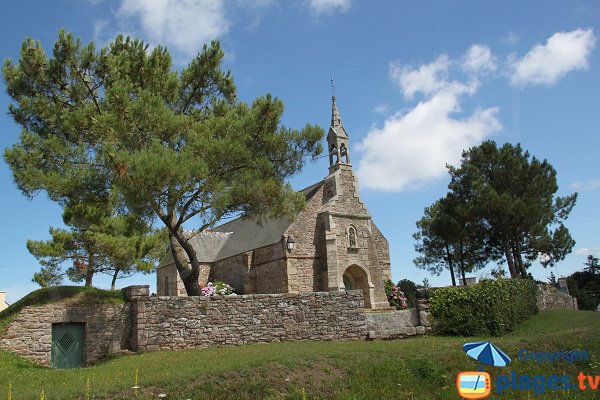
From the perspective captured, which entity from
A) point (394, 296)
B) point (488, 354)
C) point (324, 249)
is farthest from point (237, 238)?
point (488, 354)

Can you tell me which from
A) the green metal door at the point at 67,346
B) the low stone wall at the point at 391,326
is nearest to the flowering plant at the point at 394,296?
the low stone wall at the point at 391,326

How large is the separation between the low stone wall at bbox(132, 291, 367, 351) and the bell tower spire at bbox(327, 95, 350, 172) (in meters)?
13.8

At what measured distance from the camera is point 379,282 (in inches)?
1018

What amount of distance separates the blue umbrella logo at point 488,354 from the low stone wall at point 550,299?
19.8 metres

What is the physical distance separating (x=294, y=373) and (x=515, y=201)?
20.5 m

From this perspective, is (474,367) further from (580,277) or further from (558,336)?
(580,277)

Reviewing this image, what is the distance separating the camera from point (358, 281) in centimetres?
2623

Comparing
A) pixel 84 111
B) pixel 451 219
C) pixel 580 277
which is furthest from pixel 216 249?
pixel 580 277

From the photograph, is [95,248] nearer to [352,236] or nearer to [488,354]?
[352,236]

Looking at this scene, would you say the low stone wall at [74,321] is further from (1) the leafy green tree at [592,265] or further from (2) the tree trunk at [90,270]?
(1) the leafy green tree at [592,265]

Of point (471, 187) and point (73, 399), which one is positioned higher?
point (471, 187)

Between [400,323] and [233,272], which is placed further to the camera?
[233,272]

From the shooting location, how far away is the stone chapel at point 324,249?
24.7 m

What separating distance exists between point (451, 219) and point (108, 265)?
18824mm
